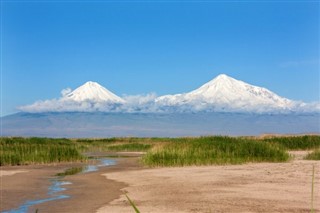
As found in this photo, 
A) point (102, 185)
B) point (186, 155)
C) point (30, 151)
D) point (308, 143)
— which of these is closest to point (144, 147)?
point (308, 143)

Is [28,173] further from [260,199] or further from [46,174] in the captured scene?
[260,199]

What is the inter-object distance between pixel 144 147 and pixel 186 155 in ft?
125

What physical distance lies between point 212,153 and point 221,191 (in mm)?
15097

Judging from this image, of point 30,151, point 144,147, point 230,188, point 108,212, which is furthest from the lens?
point 144,147

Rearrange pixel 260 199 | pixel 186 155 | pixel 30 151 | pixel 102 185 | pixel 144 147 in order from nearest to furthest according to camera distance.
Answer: pixel 260 199 → pixel 102 185 → pixel 186 155 → pixel 30 151 → pixel 144 147

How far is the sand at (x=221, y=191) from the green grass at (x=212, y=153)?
5.44 m

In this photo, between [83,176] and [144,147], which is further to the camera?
[144,147]

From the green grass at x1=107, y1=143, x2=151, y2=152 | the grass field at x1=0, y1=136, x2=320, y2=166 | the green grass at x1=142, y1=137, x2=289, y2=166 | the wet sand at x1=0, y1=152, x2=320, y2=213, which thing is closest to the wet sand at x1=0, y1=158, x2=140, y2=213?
the wet sand at x1=0, y1=152, x2=320, y2=213

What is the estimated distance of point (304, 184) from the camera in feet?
69.2

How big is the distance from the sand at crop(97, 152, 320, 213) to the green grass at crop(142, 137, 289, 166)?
5.44 metres

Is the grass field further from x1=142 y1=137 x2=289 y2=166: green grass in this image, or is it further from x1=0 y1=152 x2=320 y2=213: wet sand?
x1=0 y1=152 x2=320 y2=213: wet sand

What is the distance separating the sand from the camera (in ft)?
52.7

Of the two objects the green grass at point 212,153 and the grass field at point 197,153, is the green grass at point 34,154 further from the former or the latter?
the green grass at point 212,153

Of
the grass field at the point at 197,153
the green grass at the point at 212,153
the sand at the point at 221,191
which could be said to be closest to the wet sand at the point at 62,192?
the sand at the point at 221,191
